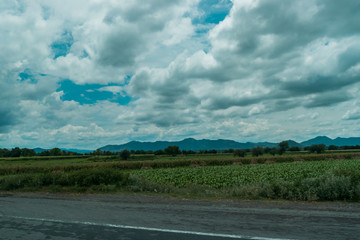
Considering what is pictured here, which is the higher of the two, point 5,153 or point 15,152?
point 15,152

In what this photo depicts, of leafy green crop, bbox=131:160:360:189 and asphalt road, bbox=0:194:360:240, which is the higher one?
asphalt road, bbox=0:194:360:240

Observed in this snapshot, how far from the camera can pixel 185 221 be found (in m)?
8.06

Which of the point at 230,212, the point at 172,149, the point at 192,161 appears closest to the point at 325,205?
the point at 230,212

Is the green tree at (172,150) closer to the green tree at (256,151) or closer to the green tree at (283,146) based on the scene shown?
the green tree at (256,151)

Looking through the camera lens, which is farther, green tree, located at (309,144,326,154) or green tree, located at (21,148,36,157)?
green tree, located at (21,148,36,157)

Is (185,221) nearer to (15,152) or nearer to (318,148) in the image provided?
(318,148)

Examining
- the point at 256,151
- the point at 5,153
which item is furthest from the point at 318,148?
the point at 5,153

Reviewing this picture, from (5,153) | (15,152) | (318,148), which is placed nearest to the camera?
(318,148)

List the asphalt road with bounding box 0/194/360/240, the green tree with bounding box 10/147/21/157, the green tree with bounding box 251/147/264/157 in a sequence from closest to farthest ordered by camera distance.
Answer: the asphalt road with bounding box 0/194/360/240
the green tree with bounding box 251/147/264/157
the green tree with bounding box 10/147/21/157

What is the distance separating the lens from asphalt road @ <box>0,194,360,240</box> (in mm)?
6652

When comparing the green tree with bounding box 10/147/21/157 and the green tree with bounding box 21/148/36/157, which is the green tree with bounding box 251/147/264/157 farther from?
the green tree with bounding box 10/147/21/157

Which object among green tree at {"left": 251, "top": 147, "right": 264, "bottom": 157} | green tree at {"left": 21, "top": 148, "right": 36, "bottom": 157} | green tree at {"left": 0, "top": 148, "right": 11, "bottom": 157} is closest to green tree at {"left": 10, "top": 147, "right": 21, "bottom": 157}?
green tree at {"left": 0, "top": 148, "right": 11, "bottom": 157}

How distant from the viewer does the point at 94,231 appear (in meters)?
7.05

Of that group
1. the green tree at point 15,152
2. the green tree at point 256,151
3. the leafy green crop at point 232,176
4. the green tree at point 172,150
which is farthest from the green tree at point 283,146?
the green tree at point 15,152
